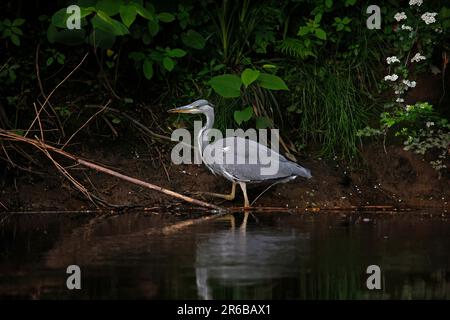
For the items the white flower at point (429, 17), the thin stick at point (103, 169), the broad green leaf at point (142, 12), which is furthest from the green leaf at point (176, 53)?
the white flower at point (429, 17)

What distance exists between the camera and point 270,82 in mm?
11617

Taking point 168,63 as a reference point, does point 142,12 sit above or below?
above

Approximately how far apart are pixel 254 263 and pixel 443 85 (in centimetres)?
532

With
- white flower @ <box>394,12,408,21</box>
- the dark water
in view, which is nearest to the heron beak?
the dark water

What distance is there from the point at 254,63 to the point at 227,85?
1.26m

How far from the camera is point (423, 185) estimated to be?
11.6 m

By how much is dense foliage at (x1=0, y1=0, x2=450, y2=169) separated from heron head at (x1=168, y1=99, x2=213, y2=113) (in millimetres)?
289

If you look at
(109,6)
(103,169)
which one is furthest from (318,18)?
(103,169)

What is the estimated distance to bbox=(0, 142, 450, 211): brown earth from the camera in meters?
11.2

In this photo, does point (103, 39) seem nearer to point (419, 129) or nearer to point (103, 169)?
point (103, 169)

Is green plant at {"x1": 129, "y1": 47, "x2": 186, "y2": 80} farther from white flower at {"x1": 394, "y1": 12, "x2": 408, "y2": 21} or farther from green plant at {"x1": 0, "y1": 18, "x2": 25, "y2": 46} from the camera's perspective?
white flower at {"x1": 394, "y1": 12, "x2": 408, "y2": 21}

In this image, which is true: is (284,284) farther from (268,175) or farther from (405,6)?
(405,6)

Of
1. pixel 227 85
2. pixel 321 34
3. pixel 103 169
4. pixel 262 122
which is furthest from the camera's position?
pixel 321 34
